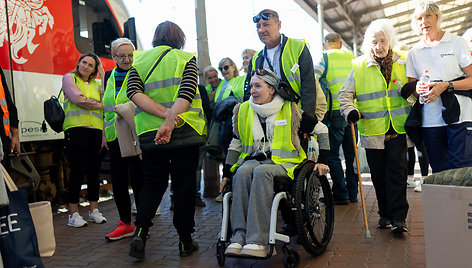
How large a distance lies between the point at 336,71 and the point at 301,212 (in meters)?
2.78

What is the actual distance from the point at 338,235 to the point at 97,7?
190 inches

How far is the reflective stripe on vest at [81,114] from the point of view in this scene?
5.10m

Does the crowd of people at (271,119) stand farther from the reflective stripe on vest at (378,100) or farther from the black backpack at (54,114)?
the black backpack at (54,114)

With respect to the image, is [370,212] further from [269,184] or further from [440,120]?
→ [269,184]

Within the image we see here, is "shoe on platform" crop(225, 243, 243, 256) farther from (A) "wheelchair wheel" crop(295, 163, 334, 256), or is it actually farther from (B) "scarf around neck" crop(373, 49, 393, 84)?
(B) "scarf around neck" crop(373, 49, 393, 84)

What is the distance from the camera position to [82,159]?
5.12m

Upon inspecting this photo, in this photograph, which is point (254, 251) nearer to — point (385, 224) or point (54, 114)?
point (385, 224)

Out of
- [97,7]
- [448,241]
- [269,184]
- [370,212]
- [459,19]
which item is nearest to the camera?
[448,241]

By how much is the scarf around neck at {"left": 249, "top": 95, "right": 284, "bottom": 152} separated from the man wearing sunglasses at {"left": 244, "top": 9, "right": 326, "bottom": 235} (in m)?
0.45

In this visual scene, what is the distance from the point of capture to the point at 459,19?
29344mm

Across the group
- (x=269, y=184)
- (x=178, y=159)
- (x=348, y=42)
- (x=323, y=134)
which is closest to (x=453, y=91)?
(x=323, y=134)

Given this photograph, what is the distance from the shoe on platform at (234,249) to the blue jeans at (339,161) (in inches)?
106

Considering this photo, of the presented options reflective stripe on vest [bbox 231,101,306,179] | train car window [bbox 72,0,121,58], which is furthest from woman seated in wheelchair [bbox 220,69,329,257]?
train car window [bbox 72,0,121,58]

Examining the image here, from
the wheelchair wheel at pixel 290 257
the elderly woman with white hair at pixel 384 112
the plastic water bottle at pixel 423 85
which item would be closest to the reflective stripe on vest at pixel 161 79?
the wheelchair wheel at pixel 290 257
